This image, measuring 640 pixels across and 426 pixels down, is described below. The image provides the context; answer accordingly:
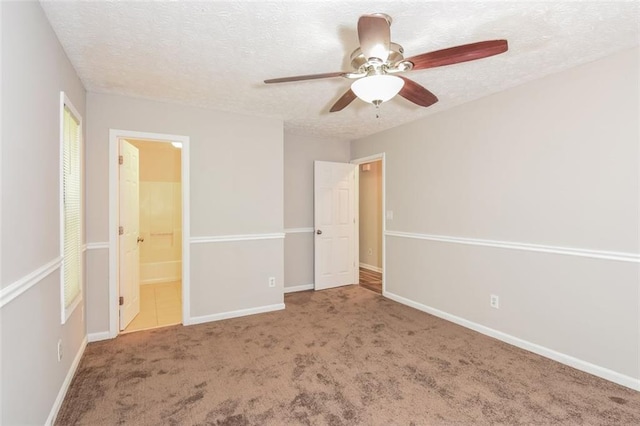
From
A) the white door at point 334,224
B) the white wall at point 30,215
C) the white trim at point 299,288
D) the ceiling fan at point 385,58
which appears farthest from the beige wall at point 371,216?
the white wall at point 30,215

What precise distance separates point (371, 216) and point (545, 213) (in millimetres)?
3773

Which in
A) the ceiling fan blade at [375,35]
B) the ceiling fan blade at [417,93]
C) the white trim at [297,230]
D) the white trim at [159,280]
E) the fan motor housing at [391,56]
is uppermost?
the fan motor housing at [391,56]

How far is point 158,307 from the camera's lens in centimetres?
403

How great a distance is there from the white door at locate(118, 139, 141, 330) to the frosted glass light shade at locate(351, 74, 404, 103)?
2731 millimetres

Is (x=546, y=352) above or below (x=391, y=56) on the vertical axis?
below

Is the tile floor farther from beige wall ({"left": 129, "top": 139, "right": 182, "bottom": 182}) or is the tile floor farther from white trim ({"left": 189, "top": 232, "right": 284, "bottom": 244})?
beige wall ({"left": 129, "top": 139, "right": 182, "bottom": 182})

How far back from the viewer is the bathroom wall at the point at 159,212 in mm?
5312

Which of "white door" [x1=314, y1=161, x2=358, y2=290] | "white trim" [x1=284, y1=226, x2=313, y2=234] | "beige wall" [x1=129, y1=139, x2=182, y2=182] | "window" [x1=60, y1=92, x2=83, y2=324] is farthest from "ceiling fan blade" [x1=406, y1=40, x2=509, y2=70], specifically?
"beige wall" [x1=129, y1=139, x2=182, y2=182]

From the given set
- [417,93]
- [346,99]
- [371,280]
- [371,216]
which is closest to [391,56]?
[417,93]

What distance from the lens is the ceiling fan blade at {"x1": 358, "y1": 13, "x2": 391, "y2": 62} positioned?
138 centimetres

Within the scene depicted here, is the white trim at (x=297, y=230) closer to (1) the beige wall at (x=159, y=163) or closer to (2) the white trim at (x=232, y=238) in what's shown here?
(2) the white trim at (x=232, y=238)

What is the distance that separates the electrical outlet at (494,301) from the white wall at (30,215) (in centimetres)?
354

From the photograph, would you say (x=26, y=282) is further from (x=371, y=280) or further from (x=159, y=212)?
(x=371, y=280)

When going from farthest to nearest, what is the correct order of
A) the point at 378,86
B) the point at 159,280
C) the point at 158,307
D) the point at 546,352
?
the point at 159,280 < the point at 158,307 < the point at 546,352 < the point at 378,86
